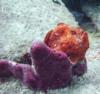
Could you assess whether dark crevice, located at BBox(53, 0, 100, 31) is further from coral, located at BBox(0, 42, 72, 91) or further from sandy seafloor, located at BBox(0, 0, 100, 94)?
coral, located at BBox(0, 42, 72, 91)

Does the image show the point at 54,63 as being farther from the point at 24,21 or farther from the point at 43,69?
the point at 24,21

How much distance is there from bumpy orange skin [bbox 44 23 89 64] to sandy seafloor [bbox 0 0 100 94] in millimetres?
326

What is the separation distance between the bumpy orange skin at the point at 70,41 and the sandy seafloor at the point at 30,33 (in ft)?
1.07

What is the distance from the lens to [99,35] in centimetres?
471

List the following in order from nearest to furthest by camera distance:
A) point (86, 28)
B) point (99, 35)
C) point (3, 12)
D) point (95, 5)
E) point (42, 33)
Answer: point (42, 33)
point (3, 12)
point (99, 35)
point (86, 28)
point (95, 5)

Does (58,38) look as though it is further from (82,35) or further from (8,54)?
(8,54)

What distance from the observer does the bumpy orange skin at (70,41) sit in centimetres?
292

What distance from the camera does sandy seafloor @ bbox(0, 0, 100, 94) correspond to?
300 cm

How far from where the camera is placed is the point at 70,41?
9.54ft

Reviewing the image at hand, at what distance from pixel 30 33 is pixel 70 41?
2.65 feet

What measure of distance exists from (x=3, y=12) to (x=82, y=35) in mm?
1489

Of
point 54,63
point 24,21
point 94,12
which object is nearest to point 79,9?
point 94,12

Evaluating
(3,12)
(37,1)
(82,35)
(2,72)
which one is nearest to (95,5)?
(37,1)

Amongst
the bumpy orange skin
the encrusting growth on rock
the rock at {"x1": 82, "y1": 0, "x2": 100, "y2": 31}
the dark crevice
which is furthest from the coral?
the dark crevice
